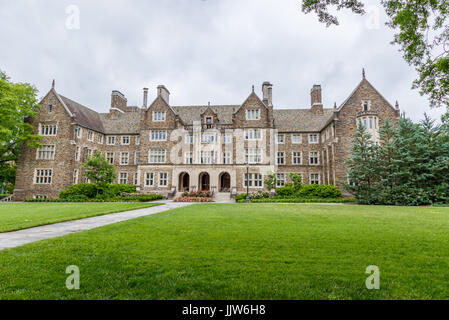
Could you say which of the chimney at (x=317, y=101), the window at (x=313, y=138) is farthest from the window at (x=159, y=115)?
the chimney at (x=317, y=101)

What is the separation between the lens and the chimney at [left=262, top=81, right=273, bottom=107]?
36391 millimetres

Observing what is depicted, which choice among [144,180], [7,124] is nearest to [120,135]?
[144,180]

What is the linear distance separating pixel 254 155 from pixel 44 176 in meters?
27.7

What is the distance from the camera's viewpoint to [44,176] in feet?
110

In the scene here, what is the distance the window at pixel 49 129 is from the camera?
34.2 m

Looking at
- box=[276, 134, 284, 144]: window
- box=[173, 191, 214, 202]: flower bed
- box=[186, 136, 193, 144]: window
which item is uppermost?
box=[276, 134, 284, 144]: window

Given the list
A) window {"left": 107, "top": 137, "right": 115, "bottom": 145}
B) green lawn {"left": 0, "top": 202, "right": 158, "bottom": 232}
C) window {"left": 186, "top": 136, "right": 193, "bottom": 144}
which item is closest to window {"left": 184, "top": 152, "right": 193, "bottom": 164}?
window {"left": 186, "top": 136, "right": 193, "bottom": 144}

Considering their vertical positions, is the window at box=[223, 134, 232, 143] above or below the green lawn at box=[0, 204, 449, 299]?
above

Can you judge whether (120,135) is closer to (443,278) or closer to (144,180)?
(144,180)

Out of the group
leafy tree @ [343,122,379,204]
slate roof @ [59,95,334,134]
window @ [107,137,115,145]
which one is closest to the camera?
leafy tree @ [343,122,379,204]

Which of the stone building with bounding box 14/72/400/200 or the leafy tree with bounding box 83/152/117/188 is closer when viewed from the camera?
the leafy tree with bounding box 83/152/117/188

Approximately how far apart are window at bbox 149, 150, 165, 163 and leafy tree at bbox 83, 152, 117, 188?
7292mm

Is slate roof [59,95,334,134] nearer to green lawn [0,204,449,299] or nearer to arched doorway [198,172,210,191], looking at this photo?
arched doorway [198,172,210,191]

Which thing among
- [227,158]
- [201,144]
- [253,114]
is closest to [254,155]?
[227,158]
